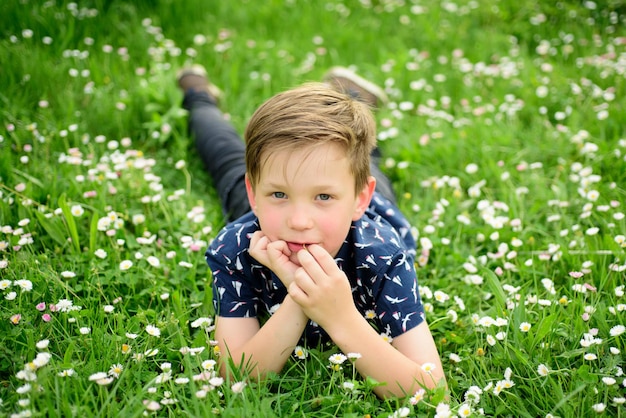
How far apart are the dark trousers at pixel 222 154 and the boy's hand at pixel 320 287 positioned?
108 centimetres

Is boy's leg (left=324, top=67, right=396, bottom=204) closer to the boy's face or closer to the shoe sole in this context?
the shoe sole

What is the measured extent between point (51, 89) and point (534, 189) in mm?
3103

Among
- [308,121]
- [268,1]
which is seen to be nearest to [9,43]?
[268,1]

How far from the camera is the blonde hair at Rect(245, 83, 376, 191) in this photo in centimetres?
210

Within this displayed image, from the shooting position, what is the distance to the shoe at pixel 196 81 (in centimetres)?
430

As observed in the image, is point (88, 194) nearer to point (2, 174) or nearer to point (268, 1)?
point (2, 174)

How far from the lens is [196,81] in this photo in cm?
434

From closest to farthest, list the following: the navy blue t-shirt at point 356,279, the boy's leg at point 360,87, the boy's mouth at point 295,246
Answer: the boy's mouth at point 295,246, the navy blue t-shirt at point 356,279, the boy's leg at point 360,87

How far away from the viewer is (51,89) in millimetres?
4094

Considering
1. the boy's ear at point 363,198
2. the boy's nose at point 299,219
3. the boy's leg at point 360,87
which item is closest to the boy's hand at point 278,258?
the boy's nose at point 299,219

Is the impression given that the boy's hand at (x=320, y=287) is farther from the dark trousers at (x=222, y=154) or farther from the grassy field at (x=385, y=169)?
the dark trousers at (x=222, y=154)

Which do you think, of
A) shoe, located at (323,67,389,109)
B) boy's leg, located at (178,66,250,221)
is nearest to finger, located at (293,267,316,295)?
boy's leg, located at (178,66,250,221)

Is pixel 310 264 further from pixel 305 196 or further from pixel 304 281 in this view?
pixel 305 196

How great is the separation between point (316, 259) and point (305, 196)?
218 mm
